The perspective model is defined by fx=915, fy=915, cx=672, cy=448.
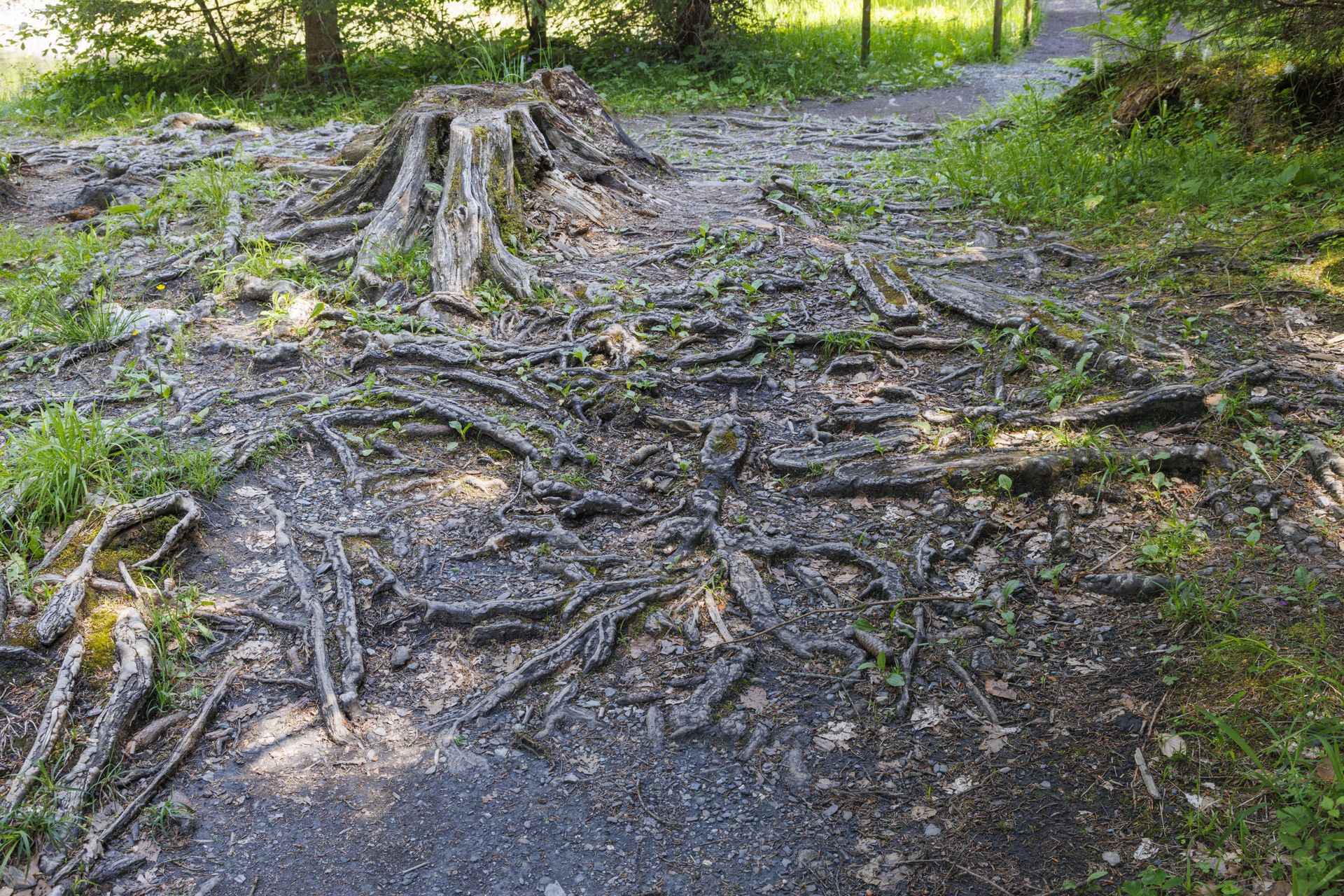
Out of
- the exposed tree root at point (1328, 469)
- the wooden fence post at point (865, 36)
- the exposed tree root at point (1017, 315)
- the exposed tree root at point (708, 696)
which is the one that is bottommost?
the exposed tree root at point (708, 696)

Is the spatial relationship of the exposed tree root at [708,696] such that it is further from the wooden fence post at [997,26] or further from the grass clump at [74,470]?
the wooden fence post at [997,26]

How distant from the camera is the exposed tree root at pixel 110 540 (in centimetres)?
339

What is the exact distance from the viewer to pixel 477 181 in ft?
23.8

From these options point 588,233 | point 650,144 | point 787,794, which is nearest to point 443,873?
point 787,794

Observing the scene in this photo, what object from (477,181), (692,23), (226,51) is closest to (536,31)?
(692,23)

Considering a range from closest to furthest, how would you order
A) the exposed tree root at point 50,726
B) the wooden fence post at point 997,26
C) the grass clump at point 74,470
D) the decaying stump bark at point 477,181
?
the exposed tree root at point 50,726, the grass clump at point 74,470, the decaying stump bark at point 477,181, the wooden fence post at point 997,26

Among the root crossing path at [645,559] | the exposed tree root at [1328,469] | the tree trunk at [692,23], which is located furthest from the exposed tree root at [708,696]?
the tree trunk at [692,23]

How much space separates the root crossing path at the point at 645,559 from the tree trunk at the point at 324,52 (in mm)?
7850

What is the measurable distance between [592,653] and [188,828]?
145 cm

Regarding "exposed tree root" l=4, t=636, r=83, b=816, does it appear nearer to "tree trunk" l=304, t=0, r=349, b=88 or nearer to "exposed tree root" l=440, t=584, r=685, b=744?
"exposed tree root" l=440, t=584, r=685, b=744

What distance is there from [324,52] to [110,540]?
12.2 metres

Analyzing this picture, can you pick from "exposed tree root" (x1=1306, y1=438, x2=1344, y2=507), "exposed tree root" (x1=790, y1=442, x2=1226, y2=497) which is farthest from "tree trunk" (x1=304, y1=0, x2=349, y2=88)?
"exposed tree root" (x1=1306, y1=438, x2=1344, y2=507)

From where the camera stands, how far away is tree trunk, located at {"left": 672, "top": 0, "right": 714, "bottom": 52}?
47.8 feet

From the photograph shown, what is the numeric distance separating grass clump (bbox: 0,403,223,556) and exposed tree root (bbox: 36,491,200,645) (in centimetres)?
20
